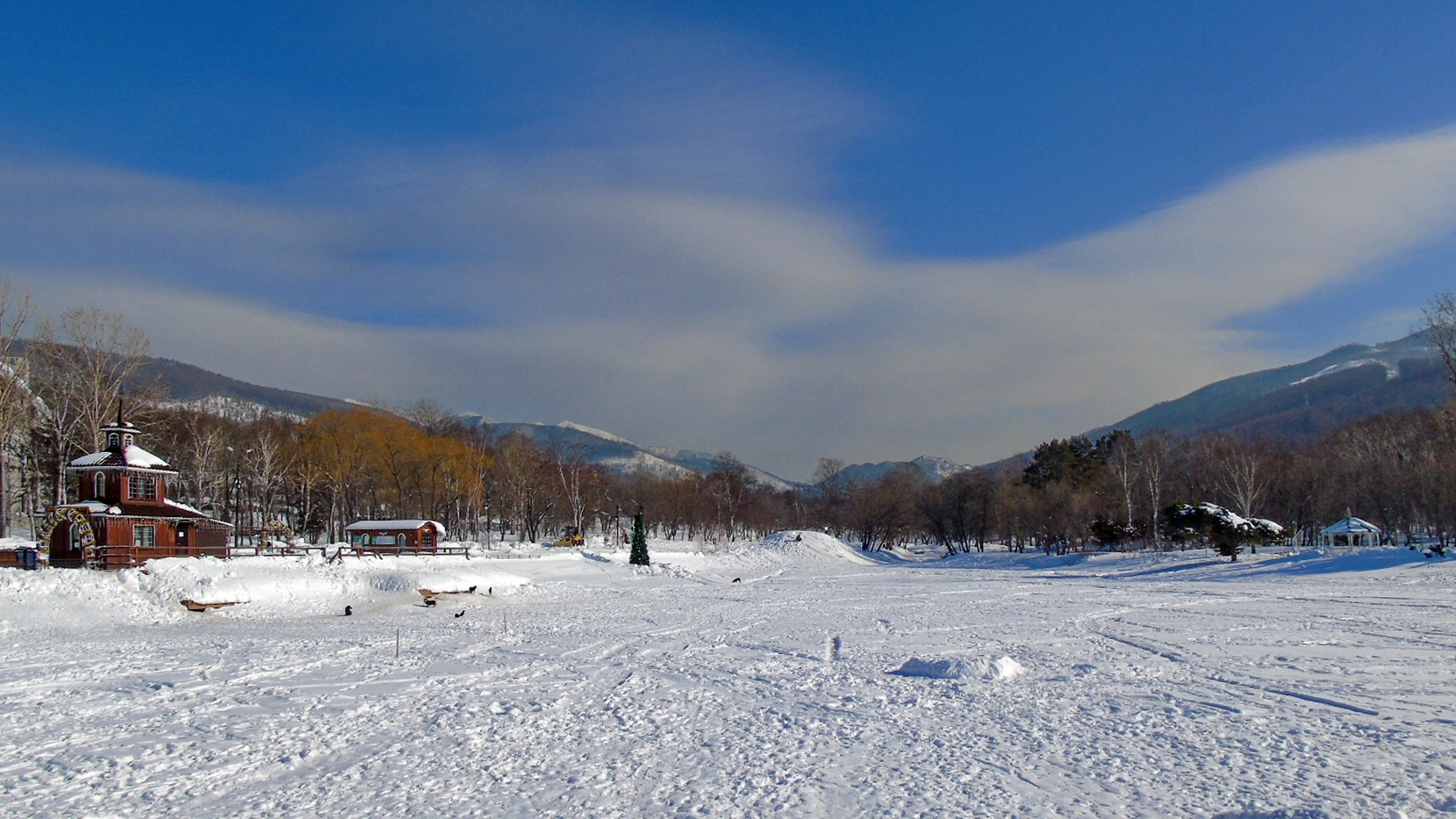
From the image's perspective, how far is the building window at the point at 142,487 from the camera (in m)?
36.0

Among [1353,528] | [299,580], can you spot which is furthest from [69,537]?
[1353,528]

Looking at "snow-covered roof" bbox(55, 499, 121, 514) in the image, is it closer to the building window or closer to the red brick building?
the red brick building

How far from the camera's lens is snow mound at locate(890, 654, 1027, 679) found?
15.3 metres

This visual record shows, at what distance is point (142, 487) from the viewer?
36.5 meters

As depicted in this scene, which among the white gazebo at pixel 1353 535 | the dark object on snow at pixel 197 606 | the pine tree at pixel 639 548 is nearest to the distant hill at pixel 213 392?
the pine tree at pixel 639 548

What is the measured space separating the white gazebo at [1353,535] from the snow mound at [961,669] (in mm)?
44569

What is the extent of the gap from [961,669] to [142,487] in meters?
35.7

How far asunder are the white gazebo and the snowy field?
2605cm

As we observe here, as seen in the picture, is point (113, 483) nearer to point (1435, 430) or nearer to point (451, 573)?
point (451, 573)

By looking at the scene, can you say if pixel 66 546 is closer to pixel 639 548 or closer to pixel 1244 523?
pixel 639 548

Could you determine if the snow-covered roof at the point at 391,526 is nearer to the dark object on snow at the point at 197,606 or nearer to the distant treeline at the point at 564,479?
the distant treeline at the point at 564,479

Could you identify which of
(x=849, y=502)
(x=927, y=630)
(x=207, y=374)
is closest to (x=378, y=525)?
(x=927, y=630)

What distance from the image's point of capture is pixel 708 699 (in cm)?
1415

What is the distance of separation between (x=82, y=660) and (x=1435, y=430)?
8623 cm
